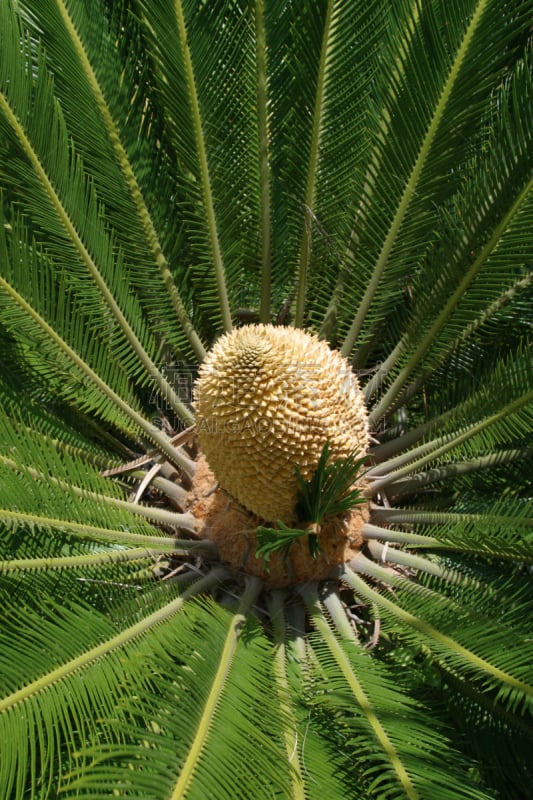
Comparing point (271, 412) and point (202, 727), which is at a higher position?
point (271, 412)

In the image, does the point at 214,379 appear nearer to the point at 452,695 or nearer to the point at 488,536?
the point at 488,536

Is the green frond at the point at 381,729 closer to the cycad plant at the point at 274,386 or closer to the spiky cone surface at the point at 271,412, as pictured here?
the cycad plant at the point at 274,386

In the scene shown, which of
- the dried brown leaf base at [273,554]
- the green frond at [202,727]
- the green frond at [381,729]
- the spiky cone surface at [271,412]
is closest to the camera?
the green frond at [202,727]

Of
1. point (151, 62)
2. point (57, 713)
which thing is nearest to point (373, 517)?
point (57, 713)

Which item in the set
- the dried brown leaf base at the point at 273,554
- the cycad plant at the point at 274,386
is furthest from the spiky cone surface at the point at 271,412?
the dried brown leaf base at the point at 273,554

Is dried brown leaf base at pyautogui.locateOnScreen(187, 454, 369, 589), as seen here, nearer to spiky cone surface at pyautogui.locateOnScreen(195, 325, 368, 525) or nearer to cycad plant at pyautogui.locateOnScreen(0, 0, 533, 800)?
cycad plant at pyautogui.locateOnScreen(0, 0, 533, 800)

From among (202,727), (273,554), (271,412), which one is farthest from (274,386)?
(202,727)

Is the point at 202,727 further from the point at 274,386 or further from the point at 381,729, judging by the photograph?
the point at 274,386
